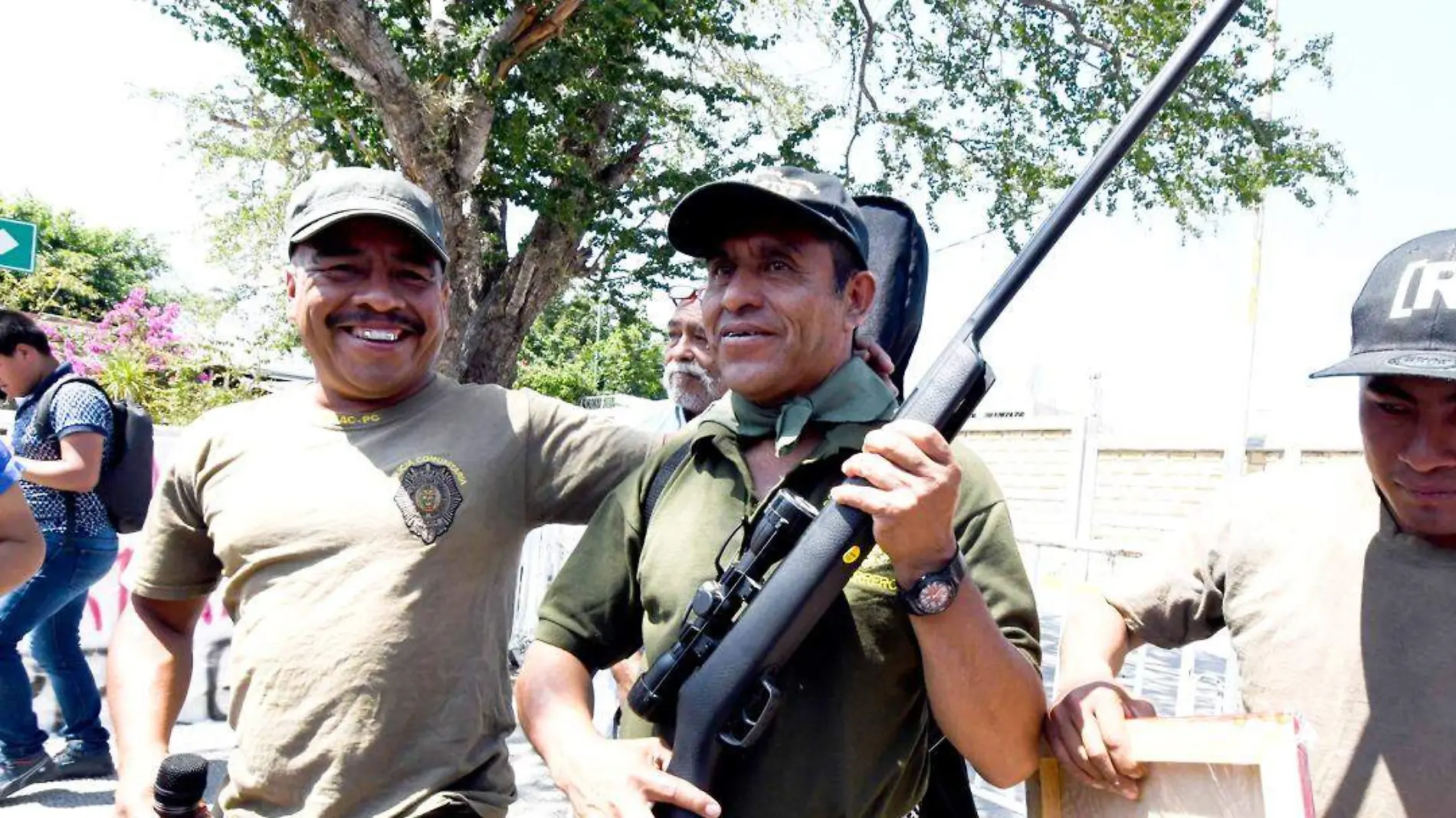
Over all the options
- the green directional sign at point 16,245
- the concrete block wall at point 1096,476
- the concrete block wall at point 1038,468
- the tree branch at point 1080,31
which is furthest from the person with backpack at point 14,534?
the concrete block wall at point 1038,468

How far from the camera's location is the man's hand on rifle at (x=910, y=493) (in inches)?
52.6

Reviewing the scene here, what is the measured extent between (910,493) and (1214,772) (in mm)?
529

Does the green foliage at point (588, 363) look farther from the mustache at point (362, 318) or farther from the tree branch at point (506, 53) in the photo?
the mustache at point (362, 318)

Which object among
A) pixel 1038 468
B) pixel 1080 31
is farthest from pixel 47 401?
pixel 1038 468

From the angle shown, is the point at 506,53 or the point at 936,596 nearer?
the point at 936,596

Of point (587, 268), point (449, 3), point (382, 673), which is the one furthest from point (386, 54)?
point (382, 673)

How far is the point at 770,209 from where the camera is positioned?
1685 mm

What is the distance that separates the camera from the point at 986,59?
12328mm

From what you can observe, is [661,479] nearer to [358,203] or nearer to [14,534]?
[358,203]

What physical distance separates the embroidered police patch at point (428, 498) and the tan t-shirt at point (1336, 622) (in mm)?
1297

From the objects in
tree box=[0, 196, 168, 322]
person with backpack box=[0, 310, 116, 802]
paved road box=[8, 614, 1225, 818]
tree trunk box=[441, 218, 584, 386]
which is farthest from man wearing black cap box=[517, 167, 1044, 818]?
tree box=[0, 196, 168, 322]

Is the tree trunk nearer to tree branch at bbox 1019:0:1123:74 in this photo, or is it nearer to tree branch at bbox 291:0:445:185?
tree branch at bbox 291:0:445:185

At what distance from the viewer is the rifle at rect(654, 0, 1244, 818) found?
1.41 metres

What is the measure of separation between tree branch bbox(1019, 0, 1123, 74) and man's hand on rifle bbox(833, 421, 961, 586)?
11.0 meters
